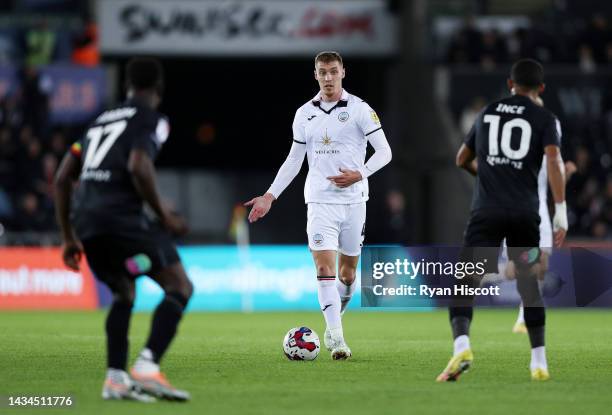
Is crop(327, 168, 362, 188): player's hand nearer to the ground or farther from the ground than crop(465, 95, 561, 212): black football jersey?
nearer to the ground

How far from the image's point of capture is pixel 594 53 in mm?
26922

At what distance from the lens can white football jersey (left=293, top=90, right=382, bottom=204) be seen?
1114 centimetres

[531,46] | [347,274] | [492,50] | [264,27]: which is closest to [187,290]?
[347,274]

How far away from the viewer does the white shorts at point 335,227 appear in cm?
1109

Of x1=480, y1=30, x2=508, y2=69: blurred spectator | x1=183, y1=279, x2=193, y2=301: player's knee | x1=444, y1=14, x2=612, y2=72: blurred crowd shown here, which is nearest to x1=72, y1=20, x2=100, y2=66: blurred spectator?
x1=444, y1=14, x2=612, y2=72: blurred crowd

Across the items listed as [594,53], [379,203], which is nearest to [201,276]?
[379,203]

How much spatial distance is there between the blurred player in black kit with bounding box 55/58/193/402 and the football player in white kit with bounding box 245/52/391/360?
314 cm

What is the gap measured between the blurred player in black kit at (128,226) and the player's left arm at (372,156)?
3.07 metres

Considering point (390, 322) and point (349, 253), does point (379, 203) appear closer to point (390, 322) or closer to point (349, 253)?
point (390, 322)

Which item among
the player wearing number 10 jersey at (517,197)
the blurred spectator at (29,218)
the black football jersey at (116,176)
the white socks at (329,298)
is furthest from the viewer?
the blurred spectator at (29,218)

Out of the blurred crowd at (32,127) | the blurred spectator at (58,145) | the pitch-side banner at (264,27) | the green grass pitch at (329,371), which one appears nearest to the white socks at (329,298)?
the green grass pitch at (329,371)

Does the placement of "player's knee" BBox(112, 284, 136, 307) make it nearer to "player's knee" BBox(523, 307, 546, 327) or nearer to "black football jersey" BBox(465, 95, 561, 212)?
"black football jersey" BBox(465, 95, 561, 212)

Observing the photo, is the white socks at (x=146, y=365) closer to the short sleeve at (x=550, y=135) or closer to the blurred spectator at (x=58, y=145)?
the short sleeve at (x=550, y=135)

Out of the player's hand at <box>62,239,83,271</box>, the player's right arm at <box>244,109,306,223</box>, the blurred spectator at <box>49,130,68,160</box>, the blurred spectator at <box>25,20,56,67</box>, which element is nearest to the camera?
the player's hand at <box>62,239,83,271</box>
